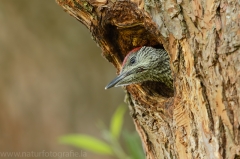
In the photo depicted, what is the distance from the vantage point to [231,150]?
164 cm

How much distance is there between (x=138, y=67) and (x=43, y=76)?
2785 mm

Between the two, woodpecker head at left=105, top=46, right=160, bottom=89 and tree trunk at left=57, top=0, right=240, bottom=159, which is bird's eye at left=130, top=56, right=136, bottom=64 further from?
tree trunk at left=57, top=0, right=240, bottom=159

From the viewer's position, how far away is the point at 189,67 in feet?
5.93

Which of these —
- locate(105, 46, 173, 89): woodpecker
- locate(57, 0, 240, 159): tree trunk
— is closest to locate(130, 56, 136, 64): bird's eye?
locate(105, 46, 173, 89): woodpecker

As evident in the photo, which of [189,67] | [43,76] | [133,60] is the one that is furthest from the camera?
[43,76]

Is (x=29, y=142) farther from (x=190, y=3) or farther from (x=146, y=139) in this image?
(x=190, y=3)

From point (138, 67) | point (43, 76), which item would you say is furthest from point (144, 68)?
point (43, 76)

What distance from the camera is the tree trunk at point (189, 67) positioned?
5.41ft

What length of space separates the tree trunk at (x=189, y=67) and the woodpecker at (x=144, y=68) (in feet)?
0.69

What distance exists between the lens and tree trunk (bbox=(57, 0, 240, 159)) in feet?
5.41

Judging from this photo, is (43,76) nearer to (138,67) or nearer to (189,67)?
(138,67)

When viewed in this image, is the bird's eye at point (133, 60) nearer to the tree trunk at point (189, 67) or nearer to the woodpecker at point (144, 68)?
the woodpecker at point (144, 68)

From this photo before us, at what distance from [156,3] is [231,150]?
2.16 ft

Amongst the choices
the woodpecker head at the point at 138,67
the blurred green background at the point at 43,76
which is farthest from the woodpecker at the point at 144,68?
the blurred green background at the point at 43,76
